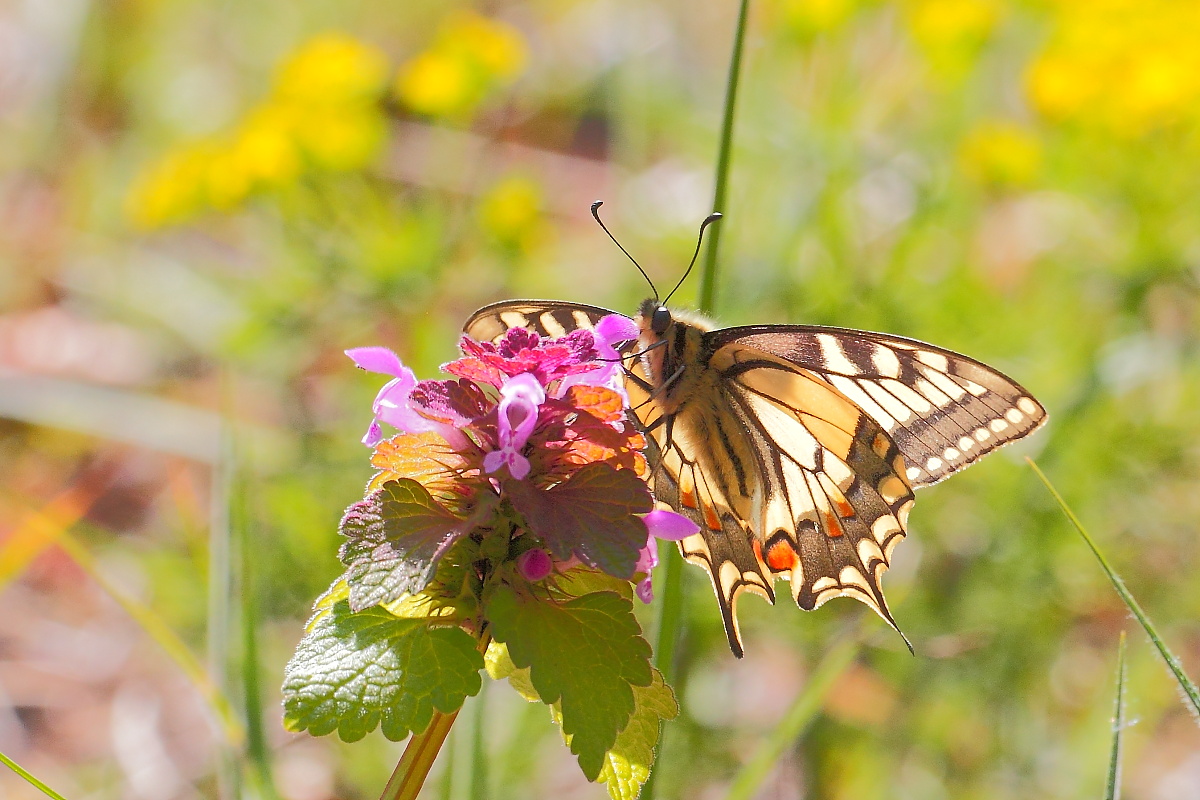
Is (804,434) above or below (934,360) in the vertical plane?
below

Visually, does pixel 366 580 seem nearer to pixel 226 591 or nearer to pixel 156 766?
pixel 226 591

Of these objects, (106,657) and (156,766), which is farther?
(106,657)

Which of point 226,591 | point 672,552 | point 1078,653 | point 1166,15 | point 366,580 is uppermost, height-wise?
point 1166,15

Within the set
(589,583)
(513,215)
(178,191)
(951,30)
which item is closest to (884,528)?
(589,583)

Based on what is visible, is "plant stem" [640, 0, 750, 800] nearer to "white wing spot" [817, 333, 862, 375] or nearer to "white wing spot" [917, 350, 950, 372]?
"white wing spot" [817, 333, 862, 375]

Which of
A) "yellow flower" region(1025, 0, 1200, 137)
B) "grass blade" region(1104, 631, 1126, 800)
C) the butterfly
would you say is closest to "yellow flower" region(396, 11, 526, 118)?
"yellow flower" region(1025, 0, 1200, 137)

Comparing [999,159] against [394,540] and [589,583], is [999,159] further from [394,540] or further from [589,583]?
[394,540]

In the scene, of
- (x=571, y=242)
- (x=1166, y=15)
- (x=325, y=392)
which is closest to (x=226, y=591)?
(x=325, y=392)

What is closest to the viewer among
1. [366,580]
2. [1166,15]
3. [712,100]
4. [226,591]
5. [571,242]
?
[366,580]
